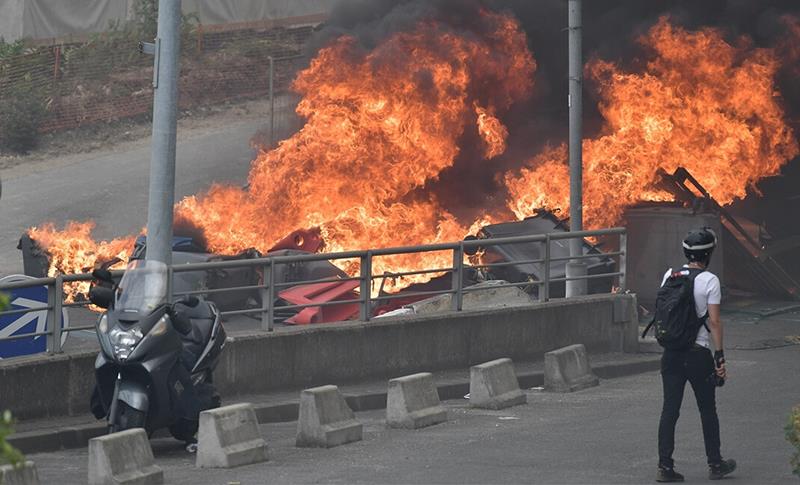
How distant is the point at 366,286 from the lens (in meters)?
14.9

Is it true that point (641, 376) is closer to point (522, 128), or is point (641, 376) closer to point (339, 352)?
point (339, 352)

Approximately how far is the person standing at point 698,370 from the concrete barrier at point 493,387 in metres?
3.61

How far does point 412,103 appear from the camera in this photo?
2273 cm

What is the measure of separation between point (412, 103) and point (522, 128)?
3.41 meters

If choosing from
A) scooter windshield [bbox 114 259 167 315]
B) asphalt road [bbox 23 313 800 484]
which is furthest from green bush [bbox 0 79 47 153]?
scooter windshield [bbox 114 259 167 315]

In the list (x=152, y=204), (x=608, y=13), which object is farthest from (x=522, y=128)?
(x=152, y=204)

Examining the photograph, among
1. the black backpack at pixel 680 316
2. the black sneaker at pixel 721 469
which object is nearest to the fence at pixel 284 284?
the black backpack at pixel 680 316

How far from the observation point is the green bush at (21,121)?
3131 cm

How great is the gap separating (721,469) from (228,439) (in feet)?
11.1

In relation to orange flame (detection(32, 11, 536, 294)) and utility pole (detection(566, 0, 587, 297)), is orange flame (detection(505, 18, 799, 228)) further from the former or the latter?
utility pole (detection(566, 0, 587, 297))

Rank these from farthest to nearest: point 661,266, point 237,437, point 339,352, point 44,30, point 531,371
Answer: point 44,30
point 661,266
point 531,371
point 339,352
point 237,437

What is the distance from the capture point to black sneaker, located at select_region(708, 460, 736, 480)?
10.1 metres

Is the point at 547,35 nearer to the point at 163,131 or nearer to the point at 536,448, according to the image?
the point at 163,131

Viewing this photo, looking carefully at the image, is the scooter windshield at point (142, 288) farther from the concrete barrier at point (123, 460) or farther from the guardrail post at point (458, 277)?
the guardrail post at point (458, 277)
